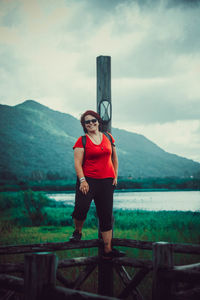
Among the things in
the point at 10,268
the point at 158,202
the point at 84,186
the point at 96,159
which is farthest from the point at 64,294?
the point at 158,202

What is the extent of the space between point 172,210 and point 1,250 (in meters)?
19.7

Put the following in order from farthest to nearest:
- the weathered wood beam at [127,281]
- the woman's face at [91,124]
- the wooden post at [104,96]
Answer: the wooden post at [104,96] < the weathered wood beam at [127,281] < the woman's face at [91,124]

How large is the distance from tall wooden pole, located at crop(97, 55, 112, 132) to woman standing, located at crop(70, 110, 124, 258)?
16.6 inches

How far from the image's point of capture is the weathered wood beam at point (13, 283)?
2.91 m

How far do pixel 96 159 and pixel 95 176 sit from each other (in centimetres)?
23

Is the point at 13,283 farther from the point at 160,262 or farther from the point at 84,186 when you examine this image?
the point at 84,186

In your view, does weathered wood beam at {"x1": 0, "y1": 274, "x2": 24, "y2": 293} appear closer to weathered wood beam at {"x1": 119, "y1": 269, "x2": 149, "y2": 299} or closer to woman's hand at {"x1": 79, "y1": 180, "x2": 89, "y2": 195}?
woman's hand at {"x1": 79, "y1": 180, "x2": 89, "y2": 195}

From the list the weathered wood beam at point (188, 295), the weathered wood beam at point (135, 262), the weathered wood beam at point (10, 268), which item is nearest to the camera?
the weathered wood beam at point (188, 295)

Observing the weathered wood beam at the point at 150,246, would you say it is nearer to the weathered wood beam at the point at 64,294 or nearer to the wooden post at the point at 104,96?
the wooden post at the point at 104,96

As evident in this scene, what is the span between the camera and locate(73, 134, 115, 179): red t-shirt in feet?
14.2

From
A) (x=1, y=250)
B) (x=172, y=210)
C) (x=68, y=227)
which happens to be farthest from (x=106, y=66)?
(x=172, y=210)

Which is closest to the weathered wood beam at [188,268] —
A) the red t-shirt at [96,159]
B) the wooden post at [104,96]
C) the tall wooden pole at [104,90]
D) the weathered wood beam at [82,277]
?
the red t-shirt at [96,159]

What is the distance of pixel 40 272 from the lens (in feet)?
7.80

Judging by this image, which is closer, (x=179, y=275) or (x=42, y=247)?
(x=179, y=275)
